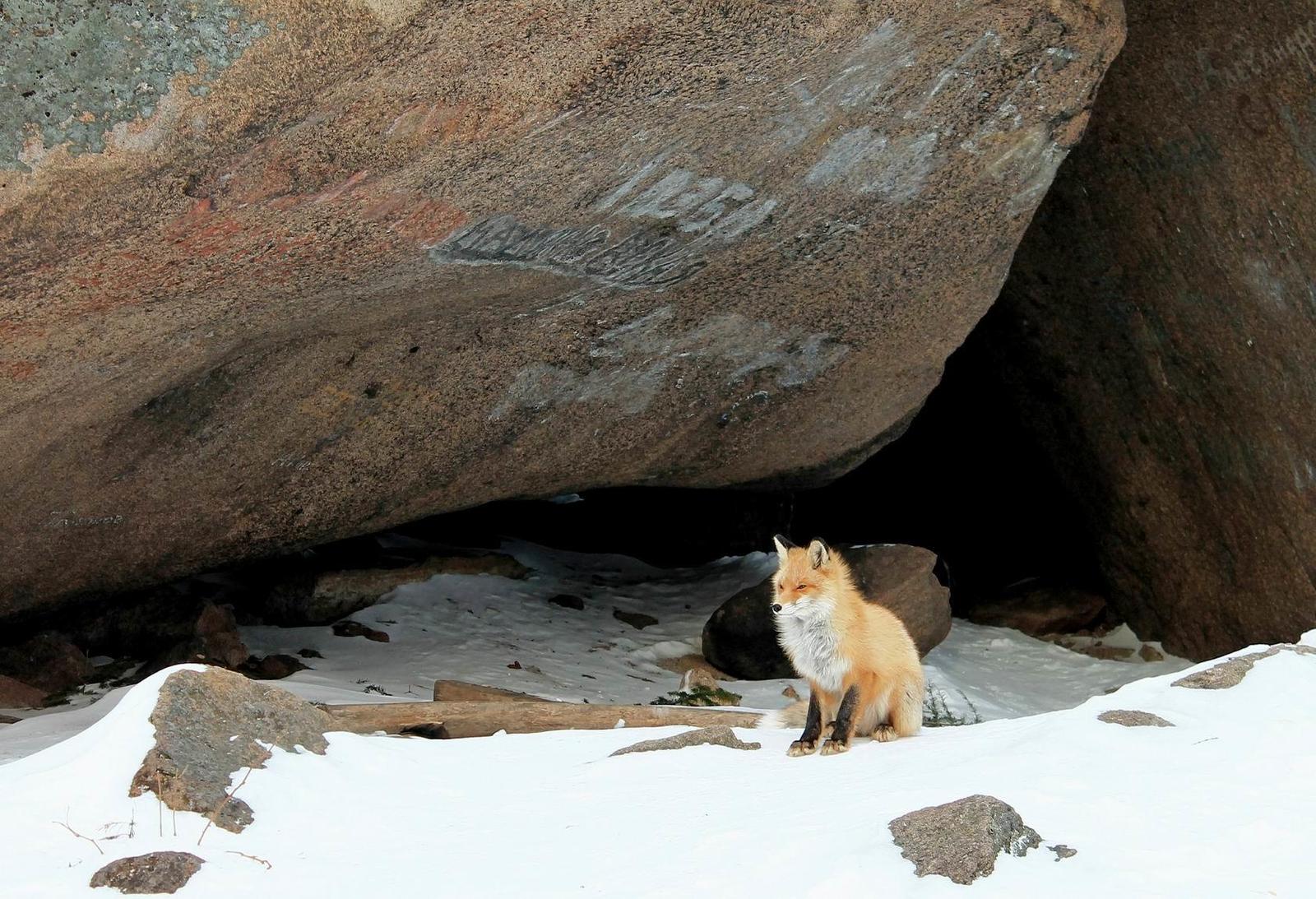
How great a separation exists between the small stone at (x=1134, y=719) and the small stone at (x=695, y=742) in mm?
1470

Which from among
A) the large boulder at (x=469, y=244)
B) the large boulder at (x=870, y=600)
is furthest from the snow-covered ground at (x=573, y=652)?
the large boulder at (x=469, y=244)

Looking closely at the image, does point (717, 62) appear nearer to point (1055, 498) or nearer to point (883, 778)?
point (883, 778)

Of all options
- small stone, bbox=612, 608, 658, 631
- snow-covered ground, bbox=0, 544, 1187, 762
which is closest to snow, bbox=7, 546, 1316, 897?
snow-covered ground, bbox=0, 544, 1187, 762

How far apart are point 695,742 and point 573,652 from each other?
5322mm

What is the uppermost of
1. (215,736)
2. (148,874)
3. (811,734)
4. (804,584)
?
(804,584)

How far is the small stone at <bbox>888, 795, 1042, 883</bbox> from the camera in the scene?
3.47 meters

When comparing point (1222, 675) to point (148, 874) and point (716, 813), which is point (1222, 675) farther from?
point (148, 874)

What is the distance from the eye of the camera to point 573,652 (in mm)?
10523

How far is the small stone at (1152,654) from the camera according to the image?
36.7 ft

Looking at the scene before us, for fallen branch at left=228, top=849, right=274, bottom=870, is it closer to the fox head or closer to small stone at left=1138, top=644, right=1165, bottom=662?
the fox head

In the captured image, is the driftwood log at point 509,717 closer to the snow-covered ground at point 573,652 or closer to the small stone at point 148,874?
the snow-covered ground at point 573,652

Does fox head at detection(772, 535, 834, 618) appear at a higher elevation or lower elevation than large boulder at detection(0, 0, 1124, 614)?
lower

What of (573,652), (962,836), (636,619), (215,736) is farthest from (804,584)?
(636,619)

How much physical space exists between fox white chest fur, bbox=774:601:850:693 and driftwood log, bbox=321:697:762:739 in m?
0.96
